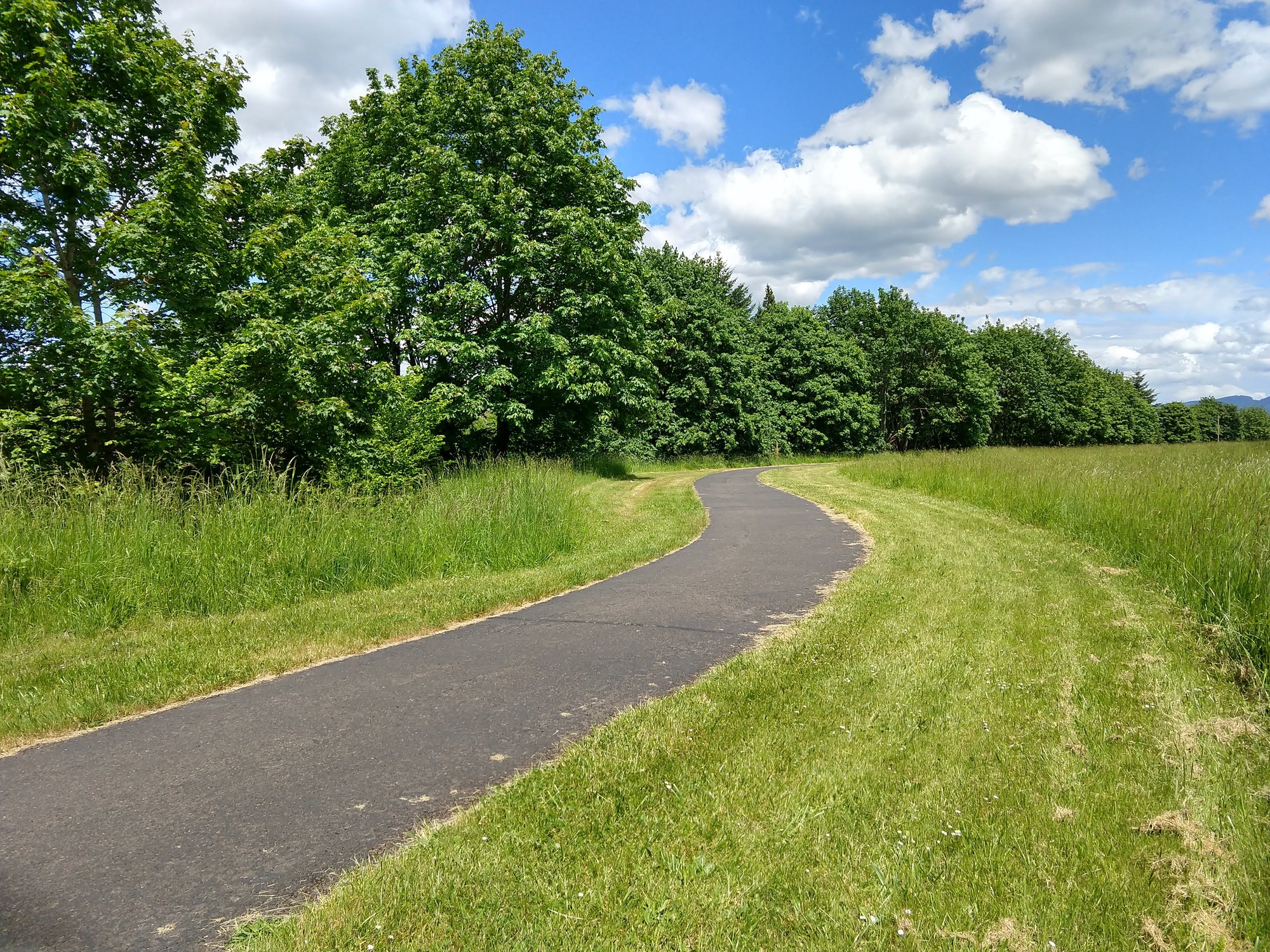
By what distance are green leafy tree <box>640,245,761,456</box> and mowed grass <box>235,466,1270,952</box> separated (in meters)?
30.4

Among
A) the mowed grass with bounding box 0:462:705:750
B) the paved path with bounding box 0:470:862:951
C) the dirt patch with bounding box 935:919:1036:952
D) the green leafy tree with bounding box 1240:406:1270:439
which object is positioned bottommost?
the dirt patch with bounding box 935:919:1036:952

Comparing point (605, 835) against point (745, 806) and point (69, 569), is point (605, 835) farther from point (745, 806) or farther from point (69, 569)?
point (69, 569)

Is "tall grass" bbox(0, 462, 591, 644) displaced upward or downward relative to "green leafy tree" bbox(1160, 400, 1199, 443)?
downward

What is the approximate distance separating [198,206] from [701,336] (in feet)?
89.9

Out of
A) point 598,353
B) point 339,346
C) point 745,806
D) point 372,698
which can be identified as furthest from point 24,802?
point 598,353

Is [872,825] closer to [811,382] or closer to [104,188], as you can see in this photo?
[104,188]

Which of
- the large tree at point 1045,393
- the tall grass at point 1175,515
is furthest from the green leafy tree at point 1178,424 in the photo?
the tall grass at point 1175,515

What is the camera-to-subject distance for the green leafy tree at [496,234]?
20.2m

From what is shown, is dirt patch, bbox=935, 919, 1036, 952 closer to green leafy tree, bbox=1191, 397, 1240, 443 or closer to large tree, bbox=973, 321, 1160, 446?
large tree, bbox=973, 321, 1160, 446

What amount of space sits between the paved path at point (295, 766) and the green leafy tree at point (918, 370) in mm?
53095

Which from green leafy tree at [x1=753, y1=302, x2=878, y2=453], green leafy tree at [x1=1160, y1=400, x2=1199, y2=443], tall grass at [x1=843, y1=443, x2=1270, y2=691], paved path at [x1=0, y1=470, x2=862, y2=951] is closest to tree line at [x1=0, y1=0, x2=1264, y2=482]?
green leafy tree at [x1=753, y1=302, x2=878, y2=453]

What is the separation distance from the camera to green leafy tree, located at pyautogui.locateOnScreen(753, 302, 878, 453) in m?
45.8

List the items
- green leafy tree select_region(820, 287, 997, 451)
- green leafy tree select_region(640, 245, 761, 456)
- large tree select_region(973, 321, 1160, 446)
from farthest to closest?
large tree select_region(973, 321, 1160, 446), green leafy tree select_region(820, 287, 997, 451), green leafy tree select_region(640, 245, 761, 456)

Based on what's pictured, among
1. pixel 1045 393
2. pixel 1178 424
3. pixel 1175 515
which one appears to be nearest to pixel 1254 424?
pixel 1178 424
